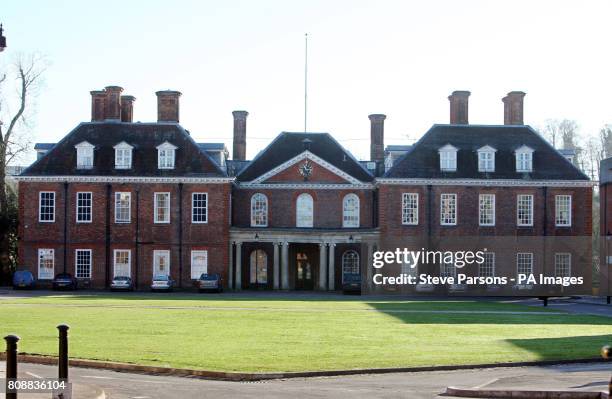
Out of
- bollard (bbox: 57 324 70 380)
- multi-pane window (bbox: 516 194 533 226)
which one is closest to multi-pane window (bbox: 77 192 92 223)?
multi-pane window (bbox: 516 194 533 226)

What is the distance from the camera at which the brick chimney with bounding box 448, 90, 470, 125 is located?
6200 centimetres

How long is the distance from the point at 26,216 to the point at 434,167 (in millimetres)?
24326

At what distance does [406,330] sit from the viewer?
91.3ft

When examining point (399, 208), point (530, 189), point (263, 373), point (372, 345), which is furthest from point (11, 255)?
point (263, 373)

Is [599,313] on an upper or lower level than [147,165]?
lower

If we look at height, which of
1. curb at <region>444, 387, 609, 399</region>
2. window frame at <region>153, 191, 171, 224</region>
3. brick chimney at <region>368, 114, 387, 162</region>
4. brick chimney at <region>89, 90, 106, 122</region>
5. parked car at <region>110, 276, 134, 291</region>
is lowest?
parked car at <region>110, 276, 134, 291</region>

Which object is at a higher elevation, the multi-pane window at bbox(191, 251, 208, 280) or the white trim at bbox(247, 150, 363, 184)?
the white trim at bbox(247, 150, 363, 184)

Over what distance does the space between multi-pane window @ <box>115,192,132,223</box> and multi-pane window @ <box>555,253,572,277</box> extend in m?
25.6

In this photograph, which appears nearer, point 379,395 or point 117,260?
point 379,395

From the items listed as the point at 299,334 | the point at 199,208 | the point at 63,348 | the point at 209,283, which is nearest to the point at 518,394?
the point at 63,348

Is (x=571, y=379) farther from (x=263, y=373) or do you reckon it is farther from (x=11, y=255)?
(x=11, y=255)

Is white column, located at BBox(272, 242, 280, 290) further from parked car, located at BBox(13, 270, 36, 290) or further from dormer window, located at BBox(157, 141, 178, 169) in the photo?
parked car, located at BBox(13, 270, 36, 290)

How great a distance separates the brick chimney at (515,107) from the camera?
2454 inches

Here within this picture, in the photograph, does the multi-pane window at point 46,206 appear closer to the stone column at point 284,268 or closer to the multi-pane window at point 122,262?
the multi-pane window at point 122,262
